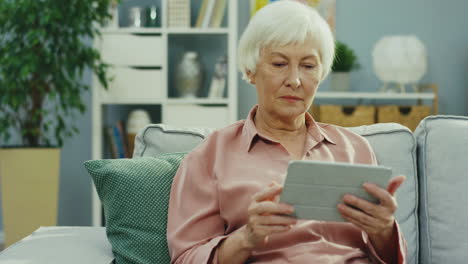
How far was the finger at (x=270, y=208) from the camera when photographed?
100 centimetres

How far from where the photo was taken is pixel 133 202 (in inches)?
52.7

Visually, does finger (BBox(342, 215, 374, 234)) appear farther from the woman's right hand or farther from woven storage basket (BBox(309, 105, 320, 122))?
woven storage basket (BBox(309, 105, 320, 122))

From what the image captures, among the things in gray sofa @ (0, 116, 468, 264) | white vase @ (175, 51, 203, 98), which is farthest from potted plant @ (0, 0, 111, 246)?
gray sofa @ (0, 116, 468, 264)

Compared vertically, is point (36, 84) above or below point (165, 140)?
above

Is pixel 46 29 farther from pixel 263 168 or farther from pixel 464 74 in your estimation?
pixel 464 74

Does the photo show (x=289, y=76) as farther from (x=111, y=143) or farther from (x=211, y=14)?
(x=111, y=143)

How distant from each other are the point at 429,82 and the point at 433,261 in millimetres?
2459

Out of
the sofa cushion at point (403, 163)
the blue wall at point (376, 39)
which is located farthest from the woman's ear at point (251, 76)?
the blue wall at point (376, 39)

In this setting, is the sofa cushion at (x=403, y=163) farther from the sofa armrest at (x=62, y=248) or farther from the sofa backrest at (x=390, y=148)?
the sofa armrest at (x=62, y=248)

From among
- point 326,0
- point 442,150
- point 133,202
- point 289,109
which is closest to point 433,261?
point 442,150

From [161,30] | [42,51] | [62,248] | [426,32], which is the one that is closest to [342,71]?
[426,32]

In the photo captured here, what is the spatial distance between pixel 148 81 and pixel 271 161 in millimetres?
2166

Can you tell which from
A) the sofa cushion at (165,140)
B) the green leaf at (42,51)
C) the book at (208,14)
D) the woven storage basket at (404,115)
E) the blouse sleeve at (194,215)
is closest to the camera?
the blouse sleeve at (194,215)

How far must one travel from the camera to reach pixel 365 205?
100cm
